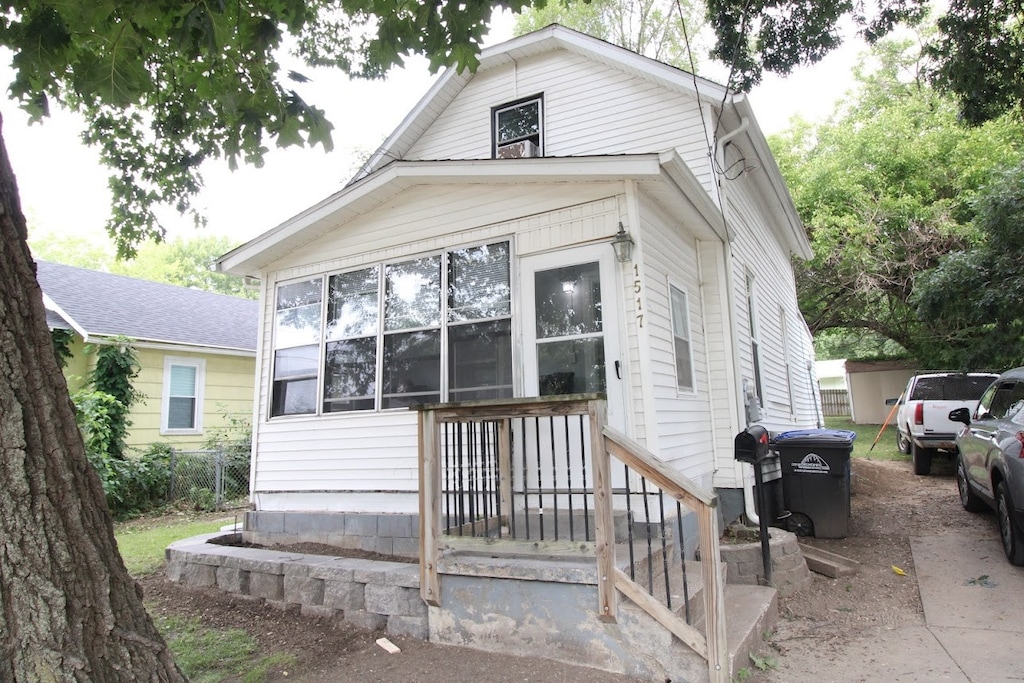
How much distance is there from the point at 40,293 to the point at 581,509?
149 inches

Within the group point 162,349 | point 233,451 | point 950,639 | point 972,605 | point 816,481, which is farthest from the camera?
point 162,349

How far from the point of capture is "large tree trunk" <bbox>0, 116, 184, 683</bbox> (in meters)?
2.12

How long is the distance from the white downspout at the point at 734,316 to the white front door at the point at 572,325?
6.41ft

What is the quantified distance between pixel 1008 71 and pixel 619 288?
540 cm

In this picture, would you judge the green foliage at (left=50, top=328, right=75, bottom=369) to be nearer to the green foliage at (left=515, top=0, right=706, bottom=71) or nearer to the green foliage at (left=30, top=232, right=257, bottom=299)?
the green foliage at (left=515, top=0, right=706, bottom=71)

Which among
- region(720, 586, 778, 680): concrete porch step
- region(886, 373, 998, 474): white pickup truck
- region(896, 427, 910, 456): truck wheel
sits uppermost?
region(886, 373, 998, 474): white pickup truck

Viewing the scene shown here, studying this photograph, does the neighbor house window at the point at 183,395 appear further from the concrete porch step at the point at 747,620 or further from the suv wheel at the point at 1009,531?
the suv wheel at the point at 1009,531

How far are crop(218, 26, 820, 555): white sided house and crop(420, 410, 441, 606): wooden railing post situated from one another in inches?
40.8

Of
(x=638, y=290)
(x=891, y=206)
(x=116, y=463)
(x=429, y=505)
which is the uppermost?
(x=891, y=206)

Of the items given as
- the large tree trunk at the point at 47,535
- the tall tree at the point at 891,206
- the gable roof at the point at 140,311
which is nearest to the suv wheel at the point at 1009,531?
the large tree trunk at the point at 47,535

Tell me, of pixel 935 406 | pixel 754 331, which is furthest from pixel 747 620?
pixel 935 406

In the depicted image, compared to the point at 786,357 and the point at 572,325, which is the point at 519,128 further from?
the point at 786,357

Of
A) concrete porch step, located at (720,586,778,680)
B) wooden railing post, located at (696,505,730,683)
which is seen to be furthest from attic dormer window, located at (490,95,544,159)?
wooden railing post, located at (696,505,730,683)

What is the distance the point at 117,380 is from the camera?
10375 millimetres
